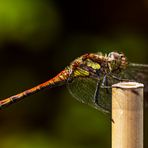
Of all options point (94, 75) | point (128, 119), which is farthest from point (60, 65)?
point (128, 119)

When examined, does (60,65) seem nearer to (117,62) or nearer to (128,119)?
(117,62)

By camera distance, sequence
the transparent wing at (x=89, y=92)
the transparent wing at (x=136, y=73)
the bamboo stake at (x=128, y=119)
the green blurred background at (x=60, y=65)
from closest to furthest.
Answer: the bamboo stake at (x=128, y=119) < the transparent wing at (x=89, y=92) < the transparent wing at (x=136, y=73) < the green blurred background at (x=60, y=65)

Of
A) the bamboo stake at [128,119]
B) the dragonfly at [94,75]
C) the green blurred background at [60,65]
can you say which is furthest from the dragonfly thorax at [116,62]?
the bamboo stake at [128,119]

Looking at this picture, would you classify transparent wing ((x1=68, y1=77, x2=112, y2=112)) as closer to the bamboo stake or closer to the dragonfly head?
the dragonfly head

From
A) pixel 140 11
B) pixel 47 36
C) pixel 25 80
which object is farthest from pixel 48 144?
pixel 140 11

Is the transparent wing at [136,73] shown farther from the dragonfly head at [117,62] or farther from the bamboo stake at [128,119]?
the bamboo stake at [128,119]
